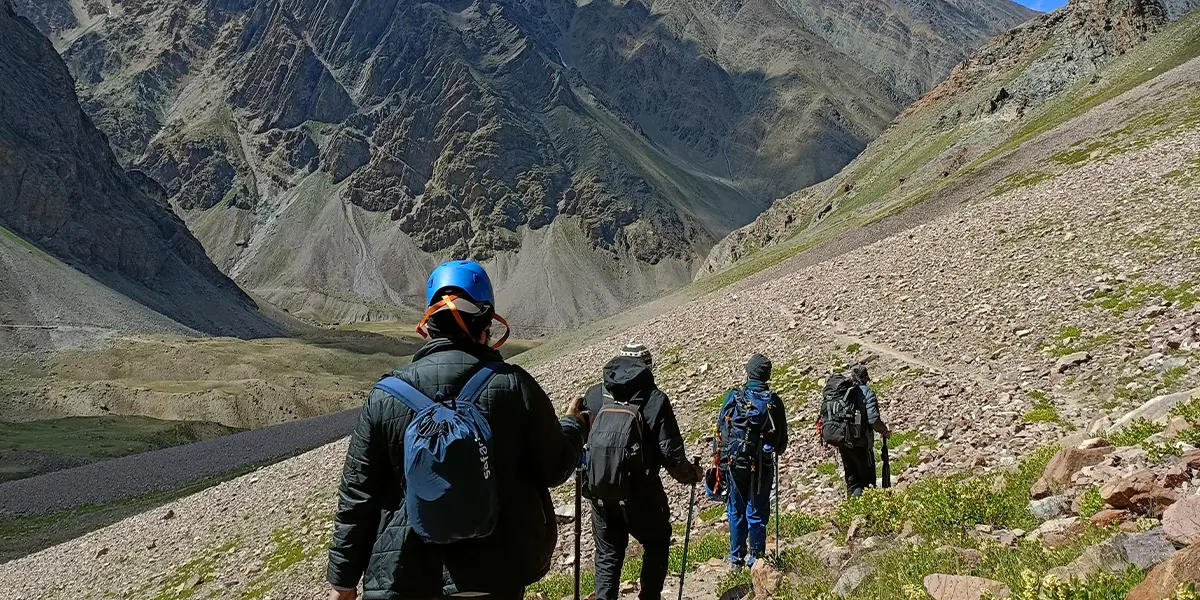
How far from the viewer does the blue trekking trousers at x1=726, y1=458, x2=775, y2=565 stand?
33.7ft

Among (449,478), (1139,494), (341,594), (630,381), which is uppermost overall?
(449,478)

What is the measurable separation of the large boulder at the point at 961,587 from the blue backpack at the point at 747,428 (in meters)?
4.55

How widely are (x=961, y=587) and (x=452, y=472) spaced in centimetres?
397

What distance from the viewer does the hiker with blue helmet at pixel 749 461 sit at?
409 inches

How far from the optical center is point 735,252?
105m

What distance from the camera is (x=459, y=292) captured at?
517 centimetres

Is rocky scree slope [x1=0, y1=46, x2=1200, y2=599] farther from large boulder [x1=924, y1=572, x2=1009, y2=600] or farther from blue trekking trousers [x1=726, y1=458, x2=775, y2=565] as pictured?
large boulder [x1=924, y1=572, x2=1009, y2=600]

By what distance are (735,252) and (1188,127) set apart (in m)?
70.5

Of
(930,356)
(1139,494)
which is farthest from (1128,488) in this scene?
(930,356)

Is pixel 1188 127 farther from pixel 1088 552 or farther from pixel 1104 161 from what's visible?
pixel 1088 552

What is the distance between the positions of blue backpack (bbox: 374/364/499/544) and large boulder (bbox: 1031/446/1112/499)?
6554mm

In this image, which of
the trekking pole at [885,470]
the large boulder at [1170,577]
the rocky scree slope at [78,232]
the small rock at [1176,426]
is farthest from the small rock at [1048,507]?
the rocky scree slope at [78,232]

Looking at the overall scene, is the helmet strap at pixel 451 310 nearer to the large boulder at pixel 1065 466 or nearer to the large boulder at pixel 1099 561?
the large boulder at pixel 1099 561

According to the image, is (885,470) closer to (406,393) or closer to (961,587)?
(961,587)
